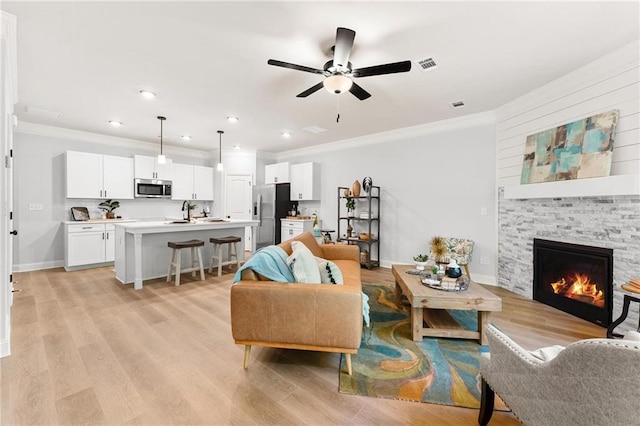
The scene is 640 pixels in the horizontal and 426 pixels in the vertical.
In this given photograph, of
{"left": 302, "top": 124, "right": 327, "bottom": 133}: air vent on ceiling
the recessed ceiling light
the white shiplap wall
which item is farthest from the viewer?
{"left": 302, "top": 124, "right": 327, "bottom": 133}: air vent on ceiling

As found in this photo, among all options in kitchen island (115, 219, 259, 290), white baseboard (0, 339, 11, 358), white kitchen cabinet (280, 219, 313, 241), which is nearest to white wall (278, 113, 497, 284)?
white kitchen cabinet (280, 219, 313, 241)

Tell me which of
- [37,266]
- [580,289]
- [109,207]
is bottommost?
[37,266]

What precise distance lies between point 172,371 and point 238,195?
5.35 meters

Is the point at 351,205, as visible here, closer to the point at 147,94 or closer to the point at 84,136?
the point at 147,94

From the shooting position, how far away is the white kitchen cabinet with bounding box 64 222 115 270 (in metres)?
4.85

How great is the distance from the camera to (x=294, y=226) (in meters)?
6.43

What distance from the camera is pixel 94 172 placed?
208 inches

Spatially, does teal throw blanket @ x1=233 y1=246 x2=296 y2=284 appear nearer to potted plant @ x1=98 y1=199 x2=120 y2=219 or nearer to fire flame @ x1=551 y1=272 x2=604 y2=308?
fire flame @ x1=551 y1=272 x2=604 y2=308

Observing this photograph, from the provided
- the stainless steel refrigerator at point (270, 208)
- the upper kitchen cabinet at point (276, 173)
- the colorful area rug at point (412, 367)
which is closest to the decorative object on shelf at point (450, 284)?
the colorful area rug at point (412, 367)

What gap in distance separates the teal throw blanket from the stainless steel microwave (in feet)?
16.7

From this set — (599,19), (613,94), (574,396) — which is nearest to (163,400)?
(574,396)

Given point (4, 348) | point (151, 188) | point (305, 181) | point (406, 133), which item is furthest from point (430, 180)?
point (151, 188)

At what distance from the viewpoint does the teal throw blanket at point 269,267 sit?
2029 mm

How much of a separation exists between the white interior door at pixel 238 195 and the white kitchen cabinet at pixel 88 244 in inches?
98.7
